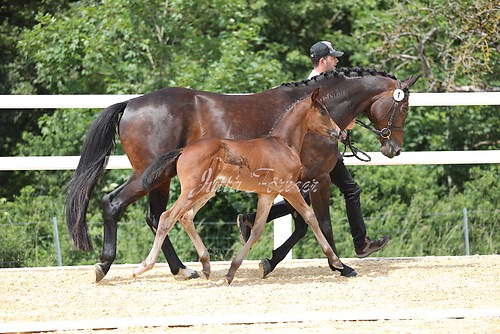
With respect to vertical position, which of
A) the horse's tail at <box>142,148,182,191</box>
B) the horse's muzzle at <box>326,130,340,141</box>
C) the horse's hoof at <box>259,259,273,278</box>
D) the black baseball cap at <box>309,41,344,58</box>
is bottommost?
the horse's hoof at <box>259,259,273,278</box>

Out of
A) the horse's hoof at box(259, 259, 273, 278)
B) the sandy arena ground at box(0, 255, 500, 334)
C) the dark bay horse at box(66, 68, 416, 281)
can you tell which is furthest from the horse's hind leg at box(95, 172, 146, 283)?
the horse's hoof at box(259, 259, 273, 278)

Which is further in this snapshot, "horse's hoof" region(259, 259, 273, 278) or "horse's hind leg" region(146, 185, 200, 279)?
"horse's hind leg" region(146, 185, 200, 279)

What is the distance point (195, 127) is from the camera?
667 centimetres

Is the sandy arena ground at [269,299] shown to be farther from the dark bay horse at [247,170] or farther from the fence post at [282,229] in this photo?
the dark bay horse at [247,170]

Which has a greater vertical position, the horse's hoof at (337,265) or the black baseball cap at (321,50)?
the black baseball cap at (321,50)

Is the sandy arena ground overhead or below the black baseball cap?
below

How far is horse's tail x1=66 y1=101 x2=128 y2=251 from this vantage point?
22.0 feet

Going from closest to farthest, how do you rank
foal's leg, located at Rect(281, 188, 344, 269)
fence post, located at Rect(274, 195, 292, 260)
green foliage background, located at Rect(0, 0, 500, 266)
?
1. foal's leg, located at Rect(281, 188, 344, 269)
2. fence post, located at Rect(274, 195, 292, 260)
3. green foliage background, located at Rect(0, 0, 500, 266)

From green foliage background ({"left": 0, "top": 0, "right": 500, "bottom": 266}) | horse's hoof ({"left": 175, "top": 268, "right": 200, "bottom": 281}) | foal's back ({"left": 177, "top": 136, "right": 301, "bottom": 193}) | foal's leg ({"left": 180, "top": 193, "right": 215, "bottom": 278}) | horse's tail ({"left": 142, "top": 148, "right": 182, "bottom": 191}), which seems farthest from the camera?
green foliage background ({"left": 0, "top": 0, "right": 500, "bottom": 266})

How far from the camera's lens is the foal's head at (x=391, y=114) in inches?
275

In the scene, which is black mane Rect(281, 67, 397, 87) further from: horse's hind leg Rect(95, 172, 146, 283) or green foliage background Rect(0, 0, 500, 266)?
green foliage background Rect(0, 0, 500, 266)

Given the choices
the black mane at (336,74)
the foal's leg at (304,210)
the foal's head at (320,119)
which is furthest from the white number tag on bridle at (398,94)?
the foal's leg at (304,210)

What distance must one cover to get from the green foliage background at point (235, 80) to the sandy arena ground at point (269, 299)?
2.94 meters

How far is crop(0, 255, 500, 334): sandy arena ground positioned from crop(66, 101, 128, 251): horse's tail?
40 cm
